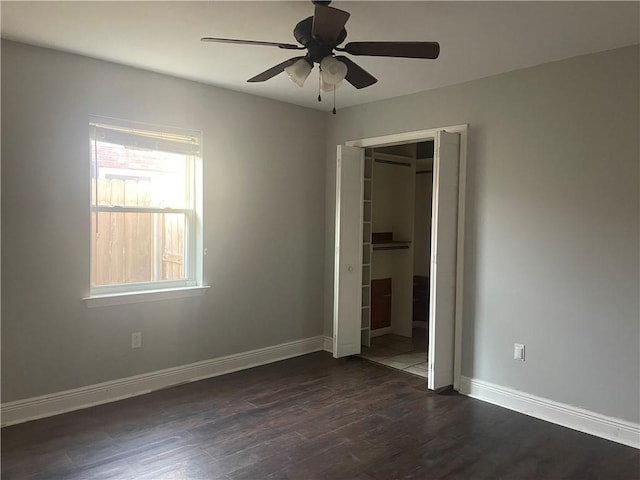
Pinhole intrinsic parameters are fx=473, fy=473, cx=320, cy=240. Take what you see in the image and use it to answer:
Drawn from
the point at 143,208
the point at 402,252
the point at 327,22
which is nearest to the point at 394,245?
the point at 402,252

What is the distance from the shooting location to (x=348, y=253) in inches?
186

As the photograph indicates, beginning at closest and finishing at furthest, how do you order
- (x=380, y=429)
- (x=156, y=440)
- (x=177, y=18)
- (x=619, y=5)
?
(x=619, y=5) < (x=177, y=18) < (x=156, y=440) < (x=380, y=429)

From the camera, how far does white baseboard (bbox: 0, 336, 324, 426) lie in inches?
127

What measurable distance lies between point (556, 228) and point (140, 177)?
10.5 feet

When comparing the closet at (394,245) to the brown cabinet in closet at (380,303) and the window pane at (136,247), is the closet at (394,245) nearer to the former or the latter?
the brown cabinet in closet at (380,303)

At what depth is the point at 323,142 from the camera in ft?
16.7

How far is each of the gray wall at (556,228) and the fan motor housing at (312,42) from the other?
179 centimetres

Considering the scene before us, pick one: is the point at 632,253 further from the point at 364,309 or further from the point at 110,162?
the point at 110,162

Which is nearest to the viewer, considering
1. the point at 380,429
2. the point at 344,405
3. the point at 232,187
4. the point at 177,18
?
the point at 177,18

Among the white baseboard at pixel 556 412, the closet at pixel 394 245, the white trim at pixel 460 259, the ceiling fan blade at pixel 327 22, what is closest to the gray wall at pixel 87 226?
the closet at pixel 394 245

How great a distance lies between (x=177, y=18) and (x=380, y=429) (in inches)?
113

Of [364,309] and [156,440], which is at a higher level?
[364,309]

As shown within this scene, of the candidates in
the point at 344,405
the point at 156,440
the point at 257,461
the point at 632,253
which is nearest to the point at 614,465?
the point at 632,253

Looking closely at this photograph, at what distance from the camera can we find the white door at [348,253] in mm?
4633
